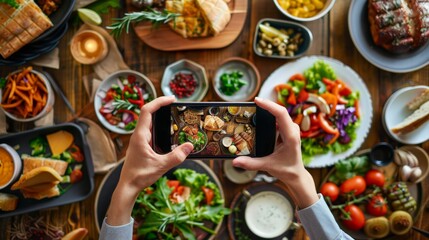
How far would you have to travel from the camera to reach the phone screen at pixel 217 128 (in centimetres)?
172

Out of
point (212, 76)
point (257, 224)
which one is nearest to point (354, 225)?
point (257, 224)

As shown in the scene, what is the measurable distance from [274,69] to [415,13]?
86 cm

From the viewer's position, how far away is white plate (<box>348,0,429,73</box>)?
2.46m

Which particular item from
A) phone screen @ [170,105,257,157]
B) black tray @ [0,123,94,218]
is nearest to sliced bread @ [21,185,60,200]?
black tray @ [0,123,94,218]

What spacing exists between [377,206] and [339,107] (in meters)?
0.64

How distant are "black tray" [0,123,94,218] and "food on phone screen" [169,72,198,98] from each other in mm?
610

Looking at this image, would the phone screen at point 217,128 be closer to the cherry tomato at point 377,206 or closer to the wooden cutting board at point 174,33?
the wooden cutting board at point 174,33

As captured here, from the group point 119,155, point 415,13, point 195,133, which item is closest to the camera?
point 195,133

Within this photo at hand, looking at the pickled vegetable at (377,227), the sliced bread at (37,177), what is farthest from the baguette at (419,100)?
the sliced bread at (37,177)

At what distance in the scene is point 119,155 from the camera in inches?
98.5

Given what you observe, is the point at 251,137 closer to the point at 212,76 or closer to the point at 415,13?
the point at 212,76

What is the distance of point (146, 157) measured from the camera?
1.71 m

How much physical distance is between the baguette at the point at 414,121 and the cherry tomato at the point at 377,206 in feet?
1.39

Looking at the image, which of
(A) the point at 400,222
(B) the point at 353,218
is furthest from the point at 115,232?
(A) the point at 400,222
